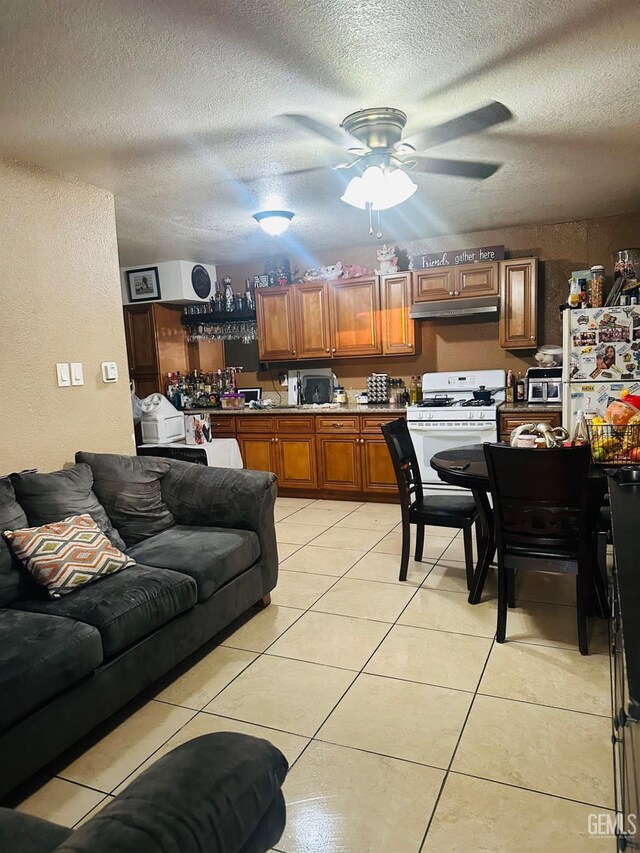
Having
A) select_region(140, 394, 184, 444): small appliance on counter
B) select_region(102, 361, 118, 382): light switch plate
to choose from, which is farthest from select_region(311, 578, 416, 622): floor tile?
select_region(140, 394, 184, 444): small appliance on counter

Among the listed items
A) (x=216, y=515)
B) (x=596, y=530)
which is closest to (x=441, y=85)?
(x=596, y=530)

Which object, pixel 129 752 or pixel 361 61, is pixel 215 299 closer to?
pixel 361 61

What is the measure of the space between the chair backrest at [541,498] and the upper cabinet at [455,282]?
9.67 feet

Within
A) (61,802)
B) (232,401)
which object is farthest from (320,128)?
(232,401)

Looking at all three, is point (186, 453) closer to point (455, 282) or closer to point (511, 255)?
point (455, 282)

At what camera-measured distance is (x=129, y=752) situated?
2.05m

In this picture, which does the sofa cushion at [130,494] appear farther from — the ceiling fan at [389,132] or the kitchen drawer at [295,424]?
the kitchen drawer at [295,424]

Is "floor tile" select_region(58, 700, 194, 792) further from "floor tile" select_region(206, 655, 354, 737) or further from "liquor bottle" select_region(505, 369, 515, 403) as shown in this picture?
"liquor bottle" select_region(505, 369, 515, 403)

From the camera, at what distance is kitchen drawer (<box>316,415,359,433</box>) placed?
538 cm

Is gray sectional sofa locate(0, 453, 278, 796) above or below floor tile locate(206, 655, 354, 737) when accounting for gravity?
above

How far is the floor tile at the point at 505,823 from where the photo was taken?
1.58 meters

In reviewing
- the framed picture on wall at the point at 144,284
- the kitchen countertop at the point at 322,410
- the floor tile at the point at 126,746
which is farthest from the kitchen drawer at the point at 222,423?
the floor tile at the point at 126,746

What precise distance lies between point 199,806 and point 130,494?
2.28 meters

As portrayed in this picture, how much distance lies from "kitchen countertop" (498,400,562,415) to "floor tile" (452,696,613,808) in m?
2.94
